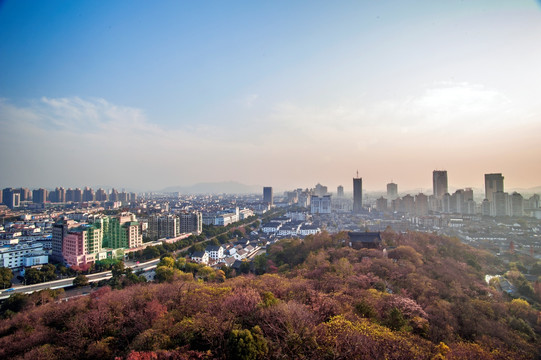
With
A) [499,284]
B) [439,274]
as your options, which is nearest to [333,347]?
[439,274]

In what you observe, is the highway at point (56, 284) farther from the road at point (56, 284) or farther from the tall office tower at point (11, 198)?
the tall office tower at point (11, 198)

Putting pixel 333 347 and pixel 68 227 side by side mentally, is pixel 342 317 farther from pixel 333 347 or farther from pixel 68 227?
pixel 68 227

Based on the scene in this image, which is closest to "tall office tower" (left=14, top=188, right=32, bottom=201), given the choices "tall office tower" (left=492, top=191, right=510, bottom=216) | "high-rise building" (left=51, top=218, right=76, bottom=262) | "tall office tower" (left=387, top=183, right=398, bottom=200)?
"high-rise building" (left=51, top=218, right=76, bottom=262)

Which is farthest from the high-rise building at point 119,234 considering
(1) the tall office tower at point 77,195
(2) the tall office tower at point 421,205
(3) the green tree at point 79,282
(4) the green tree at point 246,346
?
(1) the tall office tower at point 77,195

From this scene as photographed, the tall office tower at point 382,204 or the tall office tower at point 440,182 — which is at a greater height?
the tall office tower at point 440,182

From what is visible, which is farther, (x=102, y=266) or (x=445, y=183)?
(x=445, y=183)

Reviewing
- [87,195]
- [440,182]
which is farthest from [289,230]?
[87,195]
